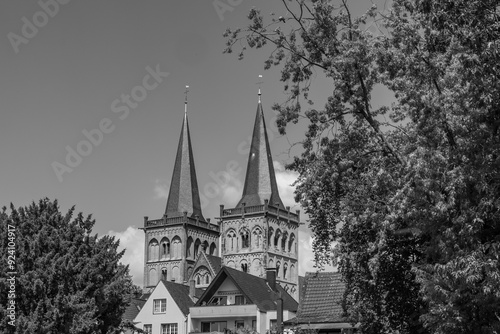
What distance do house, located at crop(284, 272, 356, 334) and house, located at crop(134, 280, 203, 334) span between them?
79.6ft

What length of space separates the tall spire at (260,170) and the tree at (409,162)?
94513mm

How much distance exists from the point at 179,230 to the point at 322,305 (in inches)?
3384

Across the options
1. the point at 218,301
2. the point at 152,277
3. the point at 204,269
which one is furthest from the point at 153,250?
the point at 218,301

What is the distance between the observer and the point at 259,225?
119375mm

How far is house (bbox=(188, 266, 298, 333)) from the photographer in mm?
59125

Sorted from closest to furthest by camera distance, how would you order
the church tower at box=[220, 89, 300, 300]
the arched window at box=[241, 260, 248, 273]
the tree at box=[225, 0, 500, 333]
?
the tree at box=[225, 0, 500, 333]
the arched window at box=[241, 260, 248, 273]
the church tower at box=[220, 89, 300, 300]

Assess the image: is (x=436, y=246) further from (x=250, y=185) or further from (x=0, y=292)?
(x=250, y=185)

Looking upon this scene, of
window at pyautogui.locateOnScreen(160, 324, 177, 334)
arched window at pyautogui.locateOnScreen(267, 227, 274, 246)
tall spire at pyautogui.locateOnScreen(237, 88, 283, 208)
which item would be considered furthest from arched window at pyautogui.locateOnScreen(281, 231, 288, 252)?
window at pyautogui.locateOnScreen(160, 324, 177, 334)

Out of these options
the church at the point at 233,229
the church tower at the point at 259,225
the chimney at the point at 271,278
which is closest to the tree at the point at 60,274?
the chimney at the point at 271,278

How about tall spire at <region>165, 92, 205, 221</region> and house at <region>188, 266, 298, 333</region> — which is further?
tall spire at <region>165, 92, 205, 221</region>

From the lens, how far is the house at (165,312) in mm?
65375

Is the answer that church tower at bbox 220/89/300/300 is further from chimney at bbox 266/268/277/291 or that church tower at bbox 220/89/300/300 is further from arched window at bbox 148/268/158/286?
chimney at bbox 266/268/277/291

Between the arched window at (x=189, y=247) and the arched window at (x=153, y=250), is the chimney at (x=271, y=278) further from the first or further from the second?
the arched window at (x=153, y=250)

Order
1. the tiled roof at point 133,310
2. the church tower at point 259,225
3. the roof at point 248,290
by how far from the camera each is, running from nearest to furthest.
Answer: the roof at point 248,290, the tiled roof at point 133,310, the church tower at point 259,225
